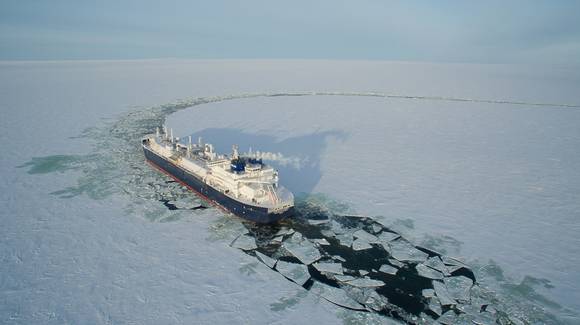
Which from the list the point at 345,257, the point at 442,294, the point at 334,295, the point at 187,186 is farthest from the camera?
the point at 187,186

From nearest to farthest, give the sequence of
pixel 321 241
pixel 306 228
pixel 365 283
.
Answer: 1. pixel 365 283
2. pixel 321 241
3. pixel 306 228

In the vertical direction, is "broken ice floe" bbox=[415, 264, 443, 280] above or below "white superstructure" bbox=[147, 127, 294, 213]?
below

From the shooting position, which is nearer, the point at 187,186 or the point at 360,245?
the point at 360,245

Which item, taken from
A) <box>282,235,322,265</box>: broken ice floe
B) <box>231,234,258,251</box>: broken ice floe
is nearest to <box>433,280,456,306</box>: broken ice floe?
<box>282,235,322,265</box>: broken ice floe

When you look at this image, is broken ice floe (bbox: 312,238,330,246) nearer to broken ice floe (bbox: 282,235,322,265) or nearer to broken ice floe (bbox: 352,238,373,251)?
broken ice floe (bbox: 282,235,322,265)

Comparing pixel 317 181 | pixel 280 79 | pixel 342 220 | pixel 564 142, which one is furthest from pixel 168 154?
pixel 280 79

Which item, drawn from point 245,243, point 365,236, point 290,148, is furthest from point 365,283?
point 290,148

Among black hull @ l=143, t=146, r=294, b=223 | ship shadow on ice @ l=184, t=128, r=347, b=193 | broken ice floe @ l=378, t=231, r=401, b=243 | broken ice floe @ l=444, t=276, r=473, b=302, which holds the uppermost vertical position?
ship shadow on ice @ l=184, t=128, r=347, b=193

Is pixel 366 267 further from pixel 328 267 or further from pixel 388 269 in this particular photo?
pixel 328 267
